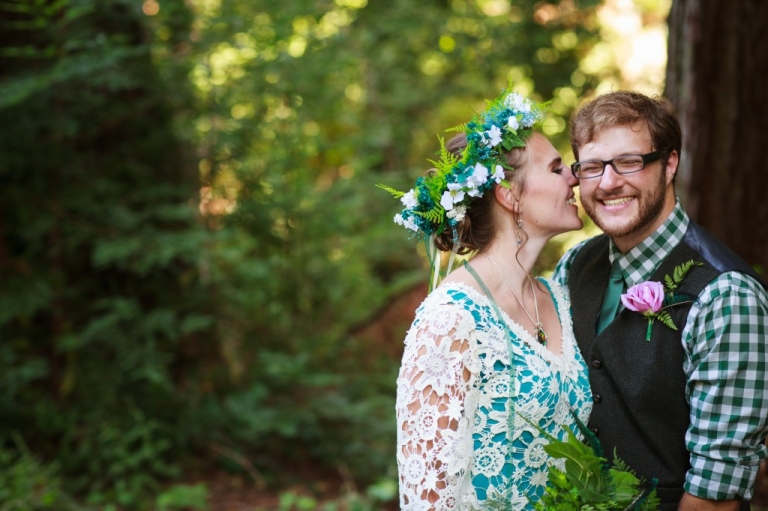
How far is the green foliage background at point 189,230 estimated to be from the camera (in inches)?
197

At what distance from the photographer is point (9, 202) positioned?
5301mm

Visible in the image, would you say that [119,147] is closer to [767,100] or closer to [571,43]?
[571,43]

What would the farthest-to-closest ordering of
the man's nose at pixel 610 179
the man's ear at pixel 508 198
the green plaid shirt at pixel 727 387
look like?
the man's ear at pixel 508 198
the man's nose at pixel 610 179
the green plaid shirt at pixel 727 387

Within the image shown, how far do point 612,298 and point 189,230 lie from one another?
347cm

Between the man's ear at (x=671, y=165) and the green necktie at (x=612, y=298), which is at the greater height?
the man's ear at (x=671, y=165)

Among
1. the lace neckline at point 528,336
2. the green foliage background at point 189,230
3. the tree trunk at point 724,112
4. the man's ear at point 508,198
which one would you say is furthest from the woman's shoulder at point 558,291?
the green foliage background at point 189,230

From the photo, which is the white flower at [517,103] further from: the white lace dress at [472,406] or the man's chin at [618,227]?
the white lace dress at [472,406]

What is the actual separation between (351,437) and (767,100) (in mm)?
3924

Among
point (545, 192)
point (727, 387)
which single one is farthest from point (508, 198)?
point (727, 387)

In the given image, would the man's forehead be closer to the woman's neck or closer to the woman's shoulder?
the woman's neck

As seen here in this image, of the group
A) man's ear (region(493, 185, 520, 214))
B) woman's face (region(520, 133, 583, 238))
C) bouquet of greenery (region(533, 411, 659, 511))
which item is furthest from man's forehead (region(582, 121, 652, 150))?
bouquet of greenery (region(533, 411, 659, 511))

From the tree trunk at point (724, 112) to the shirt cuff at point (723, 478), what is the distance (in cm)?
179

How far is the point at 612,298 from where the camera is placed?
8.29ft

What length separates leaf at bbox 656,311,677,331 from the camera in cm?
220
